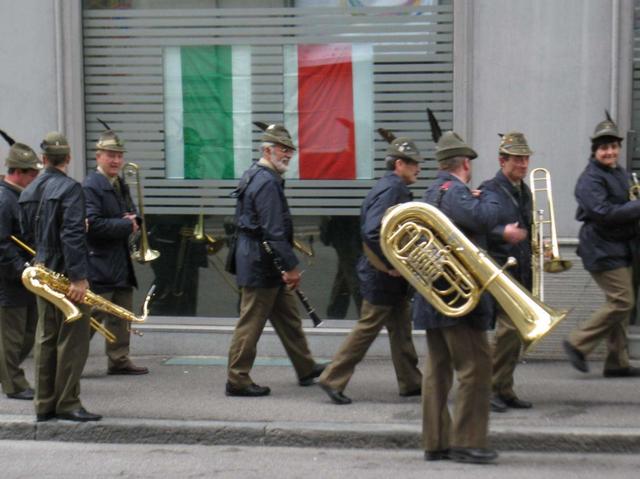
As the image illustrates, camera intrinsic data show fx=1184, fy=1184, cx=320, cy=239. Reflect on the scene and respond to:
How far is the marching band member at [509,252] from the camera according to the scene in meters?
8.02

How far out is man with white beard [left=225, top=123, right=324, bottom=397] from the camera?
823 cm

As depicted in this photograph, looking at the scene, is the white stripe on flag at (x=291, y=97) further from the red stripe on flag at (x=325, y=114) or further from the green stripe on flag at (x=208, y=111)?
A: the green stripe on flag at (x=208, y=111)

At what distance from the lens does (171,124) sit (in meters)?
10.5

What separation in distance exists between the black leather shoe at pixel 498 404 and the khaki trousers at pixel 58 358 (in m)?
2.76

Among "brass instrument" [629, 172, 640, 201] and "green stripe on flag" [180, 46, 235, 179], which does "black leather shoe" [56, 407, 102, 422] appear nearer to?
"green stripe on flag" [180, 46, 235, 179]

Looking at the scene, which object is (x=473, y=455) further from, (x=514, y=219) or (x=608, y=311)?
(x=608, y=311)

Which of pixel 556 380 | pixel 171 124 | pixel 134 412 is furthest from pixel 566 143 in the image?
pixel 134 412

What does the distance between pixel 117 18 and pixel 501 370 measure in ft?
15.5

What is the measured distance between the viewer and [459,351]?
269 inches

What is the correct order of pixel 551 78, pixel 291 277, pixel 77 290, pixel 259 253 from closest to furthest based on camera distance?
pixel 77 290 → pixel 291 277 → pixel 259 253 → pixel 551 78

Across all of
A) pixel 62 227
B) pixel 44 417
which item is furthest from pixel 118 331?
pixel 62 227

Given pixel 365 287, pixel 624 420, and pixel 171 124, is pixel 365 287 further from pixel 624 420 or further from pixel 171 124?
pixel 171 124

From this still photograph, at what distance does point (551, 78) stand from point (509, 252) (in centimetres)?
218

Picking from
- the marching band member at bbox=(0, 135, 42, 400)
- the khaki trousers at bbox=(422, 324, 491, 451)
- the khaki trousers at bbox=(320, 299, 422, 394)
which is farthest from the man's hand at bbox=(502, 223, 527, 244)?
the marching band member at bbox=(0, 135, 42, 400)
